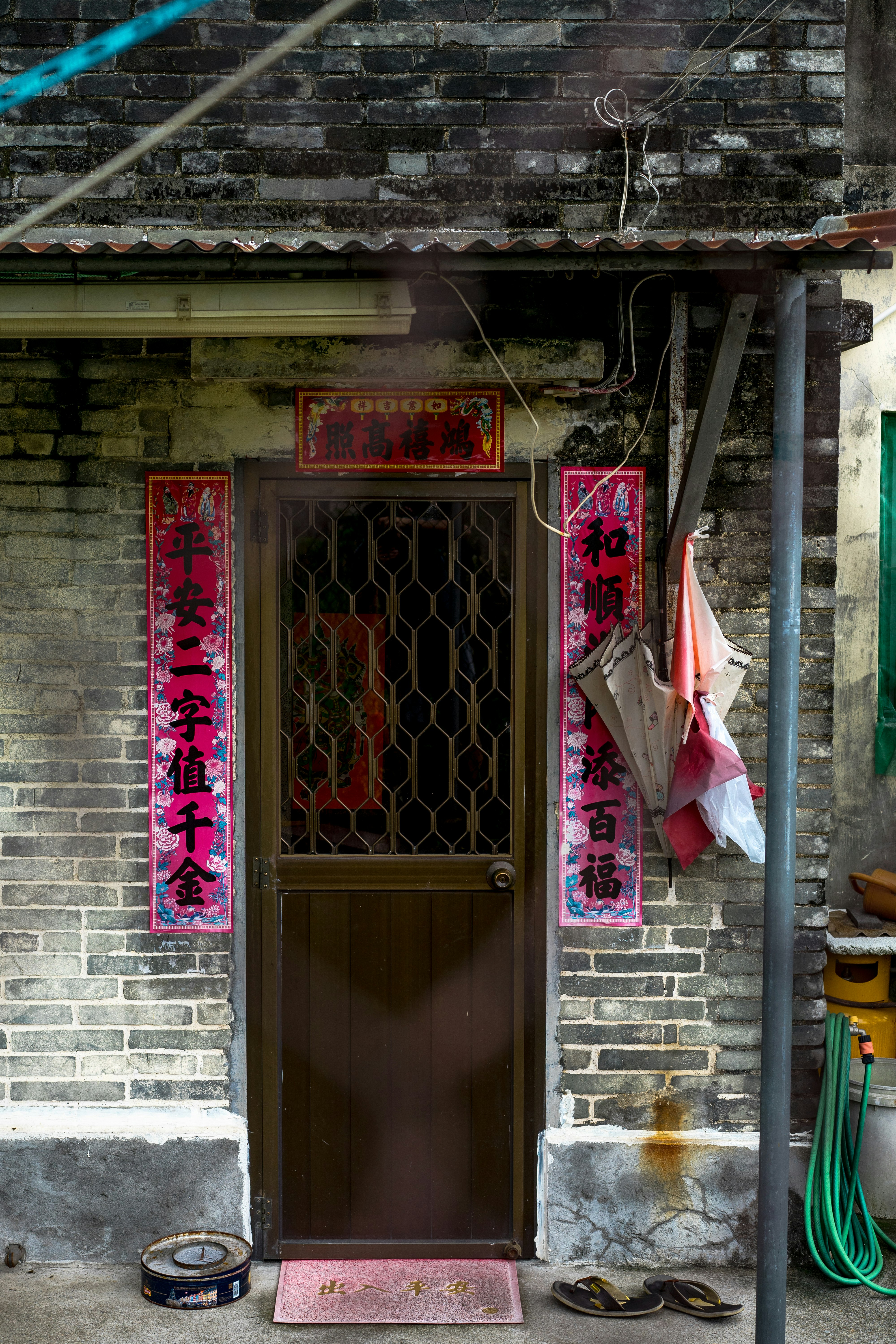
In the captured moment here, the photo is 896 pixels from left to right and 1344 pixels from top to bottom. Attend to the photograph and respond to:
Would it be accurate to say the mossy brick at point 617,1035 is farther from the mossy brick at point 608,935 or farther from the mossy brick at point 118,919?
the mossy brick at point 118,919

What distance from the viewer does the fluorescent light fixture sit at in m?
3.29

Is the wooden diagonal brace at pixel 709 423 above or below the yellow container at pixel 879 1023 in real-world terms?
above

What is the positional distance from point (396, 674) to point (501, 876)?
3.00 ft

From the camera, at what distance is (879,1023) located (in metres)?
4.72

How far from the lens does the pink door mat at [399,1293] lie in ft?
12.7

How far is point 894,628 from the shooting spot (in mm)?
6262

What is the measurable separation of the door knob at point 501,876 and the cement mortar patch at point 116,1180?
4.54 feet

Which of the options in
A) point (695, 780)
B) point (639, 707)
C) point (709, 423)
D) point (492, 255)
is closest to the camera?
point (492, 255)

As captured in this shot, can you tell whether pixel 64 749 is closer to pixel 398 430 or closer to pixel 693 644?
pixel 398 430

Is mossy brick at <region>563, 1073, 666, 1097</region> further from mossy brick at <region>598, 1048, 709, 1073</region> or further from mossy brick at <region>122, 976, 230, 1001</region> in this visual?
mossy brick at <region>122, 976, 230, 1001</region>

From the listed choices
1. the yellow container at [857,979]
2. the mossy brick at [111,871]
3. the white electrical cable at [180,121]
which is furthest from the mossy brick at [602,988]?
the white electrical cable at [180,121]

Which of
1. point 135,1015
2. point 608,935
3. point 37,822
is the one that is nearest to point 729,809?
point 608,935

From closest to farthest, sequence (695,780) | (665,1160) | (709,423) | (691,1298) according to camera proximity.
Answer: (709,423)
(695,780)
(691,1298)
(665,1160)

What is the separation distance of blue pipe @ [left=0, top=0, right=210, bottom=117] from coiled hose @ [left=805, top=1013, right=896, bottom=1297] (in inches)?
188
